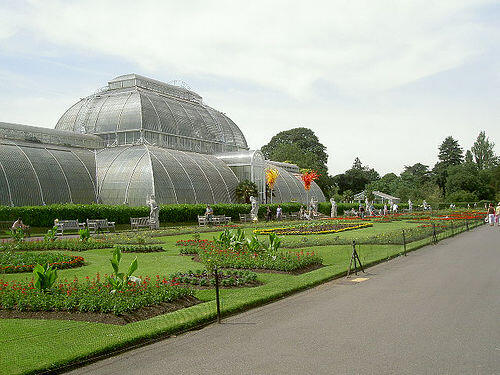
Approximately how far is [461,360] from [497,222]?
128 feet

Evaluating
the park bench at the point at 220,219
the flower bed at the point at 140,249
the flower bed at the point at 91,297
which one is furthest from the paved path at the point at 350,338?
the park bench at the point at 220,219

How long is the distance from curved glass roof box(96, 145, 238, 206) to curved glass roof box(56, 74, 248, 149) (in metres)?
6.05

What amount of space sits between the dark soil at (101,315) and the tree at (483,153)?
13127 centimetres

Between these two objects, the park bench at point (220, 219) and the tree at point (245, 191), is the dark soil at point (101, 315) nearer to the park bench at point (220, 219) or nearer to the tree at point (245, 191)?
the park bench at point (220, 219)

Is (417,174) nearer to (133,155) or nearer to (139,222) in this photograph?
(133,155)

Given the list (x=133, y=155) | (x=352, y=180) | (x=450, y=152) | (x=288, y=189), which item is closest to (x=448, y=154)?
(x=450, y=152)

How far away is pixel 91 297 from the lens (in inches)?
364

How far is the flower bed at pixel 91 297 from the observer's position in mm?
8930

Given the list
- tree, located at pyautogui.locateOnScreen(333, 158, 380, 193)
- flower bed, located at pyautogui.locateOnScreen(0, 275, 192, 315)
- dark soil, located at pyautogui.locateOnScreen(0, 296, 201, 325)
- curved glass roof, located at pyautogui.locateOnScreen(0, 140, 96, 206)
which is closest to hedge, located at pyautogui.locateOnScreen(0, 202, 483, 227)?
curved glass roof, located at pyautogui.locateOnScreen(0, 140, 96, 206)

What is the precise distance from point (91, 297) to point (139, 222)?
27.8 metres

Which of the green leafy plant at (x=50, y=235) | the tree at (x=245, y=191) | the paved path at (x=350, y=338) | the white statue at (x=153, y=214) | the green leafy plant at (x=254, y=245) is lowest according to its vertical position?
the paved path at (x=350, y=338)

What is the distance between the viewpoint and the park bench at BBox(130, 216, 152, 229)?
35.3 metres

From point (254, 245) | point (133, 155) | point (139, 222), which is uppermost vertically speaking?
point (133, 155)

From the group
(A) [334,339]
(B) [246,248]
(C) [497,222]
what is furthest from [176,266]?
(C) [497,222]
